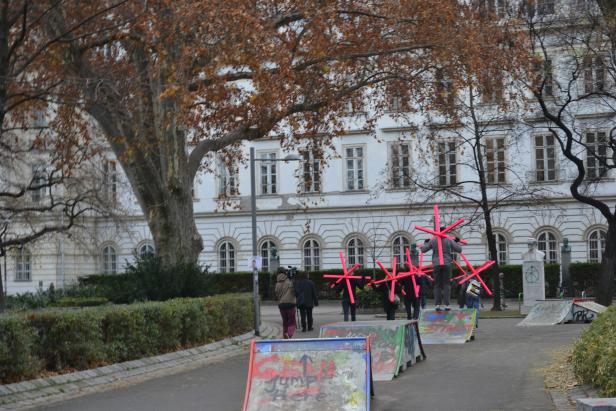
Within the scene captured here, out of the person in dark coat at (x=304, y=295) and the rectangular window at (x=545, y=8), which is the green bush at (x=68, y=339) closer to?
the person in dark coat at (x=304, y=295)

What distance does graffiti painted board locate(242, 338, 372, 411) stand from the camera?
1176 centimetres

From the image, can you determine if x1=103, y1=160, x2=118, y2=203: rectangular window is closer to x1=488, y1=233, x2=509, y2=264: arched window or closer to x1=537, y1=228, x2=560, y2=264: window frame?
x1=488, y1=233, x2=509, y2=264: arched window

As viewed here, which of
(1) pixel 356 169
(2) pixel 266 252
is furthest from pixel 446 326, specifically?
(2) pixel 266 252

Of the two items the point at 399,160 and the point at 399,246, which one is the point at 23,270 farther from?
the point at 399,160

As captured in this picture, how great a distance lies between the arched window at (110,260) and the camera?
62.7 meters

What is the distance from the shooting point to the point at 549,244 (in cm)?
5247

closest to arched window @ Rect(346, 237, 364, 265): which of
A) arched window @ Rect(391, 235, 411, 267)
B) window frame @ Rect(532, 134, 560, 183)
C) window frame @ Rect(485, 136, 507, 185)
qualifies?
arched window @ Rect(391, 235, 411, 267)

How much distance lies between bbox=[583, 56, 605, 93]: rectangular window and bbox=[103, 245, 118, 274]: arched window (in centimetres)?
3457

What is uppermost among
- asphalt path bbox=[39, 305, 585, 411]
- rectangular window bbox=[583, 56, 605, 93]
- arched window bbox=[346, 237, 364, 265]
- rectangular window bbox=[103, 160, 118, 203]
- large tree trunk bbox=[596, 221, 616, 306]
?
rectangular window bbox=[583, 56, 605, 93]

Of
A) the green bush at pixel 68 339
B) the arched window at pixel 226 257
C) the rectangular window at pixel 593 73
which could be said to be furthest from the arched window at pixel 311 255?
the green bush at pixel 68 339

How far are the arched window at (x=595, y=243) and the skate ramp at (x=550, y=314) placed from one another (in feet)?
75.9

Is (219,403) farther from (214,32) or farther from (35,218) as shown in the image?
(35,218)

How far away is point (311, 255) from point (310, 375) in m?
45.7

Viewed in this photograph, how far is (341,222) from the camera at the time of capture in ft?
187
